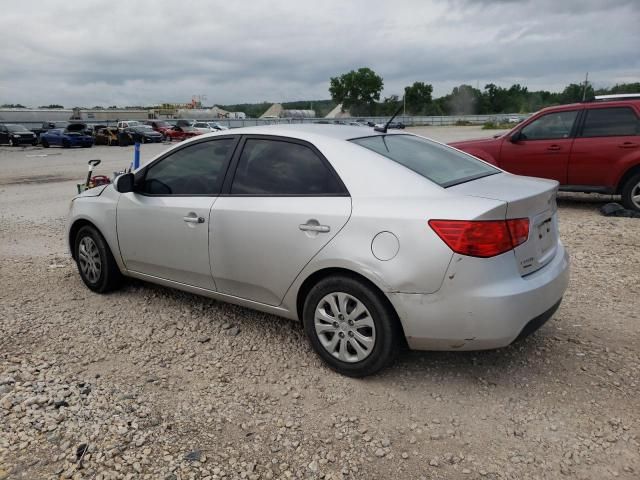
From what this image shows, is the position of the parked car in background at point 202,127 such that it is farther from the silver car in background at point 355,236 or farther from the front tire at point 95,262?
the silver car in background at point 355,236

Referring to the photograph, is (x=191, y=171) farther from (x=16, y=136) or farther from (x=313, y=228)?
(x=16, y=136)

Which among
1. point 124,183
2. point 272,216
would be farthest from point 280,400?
point 124,183

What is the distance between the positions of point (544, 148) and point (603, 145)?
2.83 feet

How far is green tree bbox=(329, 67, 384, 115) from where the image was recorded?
11631cm

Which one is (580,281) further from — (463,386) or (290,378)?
(290,378)

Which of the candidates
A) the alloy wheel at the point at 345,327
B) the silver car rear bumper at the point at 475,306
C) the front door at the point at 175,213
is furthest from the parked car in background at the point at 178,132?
the silver car rear bumper at the point at 475,306

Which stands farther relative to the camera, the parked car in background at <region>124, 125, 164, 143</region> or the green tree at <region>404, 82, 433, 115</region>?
the green tree at <region>404, 82, 433, 115</region>

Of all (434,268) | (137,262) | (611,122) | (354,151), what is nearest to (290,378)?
(434,268)

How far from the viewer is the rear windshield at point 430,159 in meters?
3.41

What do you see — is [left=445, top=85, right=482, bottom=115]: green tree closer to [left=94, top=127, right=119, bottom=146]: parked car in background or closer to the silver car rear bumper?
[left=94, top=127, right=119, bottom=146]: parked car in background

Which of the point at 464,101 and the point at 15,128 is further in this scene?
the point at 464,101

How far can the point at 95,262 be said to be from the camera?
4910mm

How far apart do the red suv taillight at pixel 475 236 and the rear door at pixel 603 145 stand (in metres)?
6.22

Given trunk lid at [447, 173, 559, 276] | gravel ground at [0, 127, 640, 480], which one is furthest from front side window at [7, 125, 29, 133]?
trunk lid at [447, 173, 559, 276]
